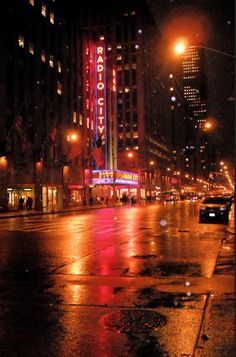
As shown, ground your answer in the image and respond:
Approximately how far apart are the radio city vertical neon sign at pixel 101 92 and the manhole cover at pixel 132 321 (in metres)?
64.0

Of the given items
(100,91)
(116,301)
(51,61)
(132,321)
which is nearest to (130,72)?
(100,91)

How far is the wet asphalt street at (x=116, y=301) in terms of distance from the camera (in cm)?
538

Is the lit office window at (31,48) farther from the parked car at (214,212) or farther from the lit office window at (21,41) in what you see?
the parked car at (214,212)

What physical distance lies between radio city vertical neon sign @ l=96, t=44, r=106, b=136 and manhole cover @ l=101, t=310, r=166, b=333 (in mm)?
63957

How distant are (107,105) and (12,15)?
26939 mm

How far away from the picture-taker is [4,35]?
44625 millimetres

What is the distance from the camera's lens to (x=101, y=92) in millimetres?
70375

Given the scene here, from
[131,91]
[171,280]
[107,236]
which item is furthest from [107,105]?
[171,280]

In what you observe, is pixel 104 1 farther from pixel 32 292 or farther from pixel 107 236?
Answer: pixel 32 292

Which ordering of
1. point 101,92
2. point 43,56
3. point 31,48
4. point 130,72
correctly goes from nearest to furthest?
1. point 31,48
2. point 43,56
3. point 101,92
4. point 130,72

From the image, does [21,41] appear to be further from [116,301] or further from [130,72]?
[130,72]

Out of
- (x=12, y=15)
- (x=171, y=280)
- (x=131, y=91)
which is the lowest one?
(x=171, y=280)

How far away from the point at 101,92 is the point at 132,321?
66.3 m

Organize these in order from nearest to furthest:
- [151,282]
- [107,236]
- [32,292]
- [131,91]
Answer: [32,292] < [151,282] < [107,236] < [131,91]
